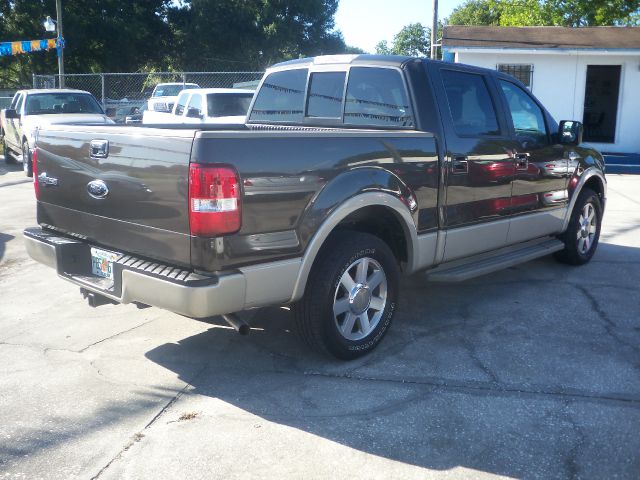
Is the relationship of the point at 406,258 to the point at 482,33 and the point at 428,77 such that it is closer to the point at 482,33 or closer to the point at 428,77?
the point at 428,77

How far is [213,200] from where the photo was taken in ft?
11.1

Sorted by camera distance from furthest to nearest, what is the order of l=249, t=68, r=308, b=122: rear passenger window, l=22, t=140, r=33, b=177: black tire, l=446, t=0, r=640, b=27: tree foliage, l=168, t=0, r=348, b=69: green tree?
l=168, t=0, r=348, b=69: green tree
l=446, t=0, r=640, b=27: tree foliage
l=22, t=140, r=33, b=177: black tire
l=249, t=68, r=308, b=122: rear passenger window

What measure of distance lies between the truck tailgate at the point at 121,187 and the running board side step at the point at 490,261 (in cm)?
211

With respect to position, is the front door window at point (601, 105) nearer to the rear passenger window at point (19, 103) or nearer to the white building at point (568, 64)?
the white building at point (568, 64)

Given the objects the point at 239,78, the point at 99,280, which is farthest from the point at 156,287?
the point at 239,78

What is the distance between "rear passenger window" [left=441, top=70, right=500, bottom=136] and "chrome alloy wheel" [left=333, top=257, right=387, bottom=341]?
136cm

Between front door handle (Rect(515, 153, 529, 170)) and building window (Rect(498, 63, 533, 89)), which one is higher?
building window (Rect(498, 63, 533, 89))

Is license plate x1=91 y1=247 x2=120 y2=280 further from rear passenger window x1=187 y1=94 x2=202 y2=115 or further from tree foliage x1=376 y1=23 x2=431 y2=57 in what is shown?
tree foliage x1=376 y1=23 x2=431 y2=57

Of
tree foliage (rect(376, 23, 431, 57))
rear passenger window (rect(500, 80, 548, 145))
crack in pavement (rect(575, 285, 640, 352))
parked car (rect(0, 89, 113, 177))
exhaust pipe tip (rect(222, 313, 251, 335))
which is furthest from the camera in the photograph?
tree foliage (rect(376, 23, 431, 57))

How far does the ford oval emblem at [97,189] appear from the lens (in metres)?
3.92

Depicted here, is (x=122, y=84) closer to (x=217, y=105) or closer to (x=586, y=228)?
Answer: (x=217, y=105)

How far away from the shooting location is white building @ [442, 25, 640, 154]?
16922mm

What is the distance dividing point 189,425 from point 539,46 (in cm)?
1591

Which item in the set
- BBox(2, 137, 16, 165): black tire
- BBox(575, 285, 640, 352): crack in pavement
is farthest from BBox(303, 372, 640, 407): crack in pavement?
BBox(2, 137, 16, 165): black tire
